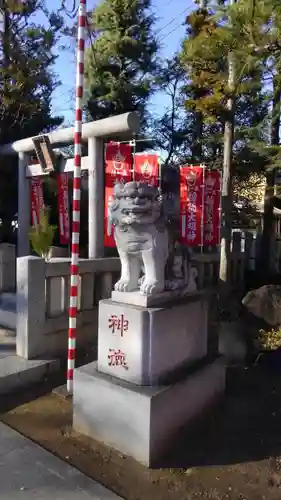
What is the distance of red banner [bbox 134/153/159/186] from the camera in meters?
7.70

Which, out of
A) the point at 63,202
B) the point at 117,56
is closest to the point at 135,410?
the point at 63,202

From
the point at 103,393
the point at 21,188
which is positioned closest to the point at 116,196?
the point at 103,393

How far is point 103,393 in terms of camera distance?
3.36 m

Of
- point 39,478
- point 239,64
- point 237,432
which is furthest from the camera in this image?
point 239,64

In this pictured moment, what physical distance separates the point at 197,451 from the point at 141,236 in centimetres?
175

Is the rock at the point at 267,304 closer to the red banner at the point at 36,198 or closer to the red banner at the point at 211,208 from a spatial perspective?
the red banner at the point at 211,208

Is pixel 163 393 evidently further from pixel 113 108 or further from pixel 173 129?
pixel 173 129

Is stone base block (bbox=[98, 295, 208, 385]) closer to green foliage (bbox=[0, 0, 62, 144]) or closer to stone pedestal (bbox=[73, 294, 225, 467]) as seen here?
stone pedestal (bbox=[73, 294, 225, 467])

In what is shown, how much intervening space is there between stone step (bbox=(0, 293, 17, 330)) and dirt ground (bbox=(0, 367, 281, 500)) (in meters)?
1.91

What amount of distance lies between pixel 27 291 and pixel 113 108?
922 centimetres

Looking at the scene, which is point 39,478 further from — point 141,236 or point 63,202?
point 63,202

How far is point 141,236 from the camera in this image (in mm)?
3371

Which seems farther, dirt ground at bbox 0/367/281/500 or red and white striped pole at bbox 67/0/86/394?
red and white striped pole at bbox 67/0/86/394

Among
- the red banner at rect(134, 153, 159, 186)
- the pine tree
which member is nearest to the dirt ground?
the pine tree
